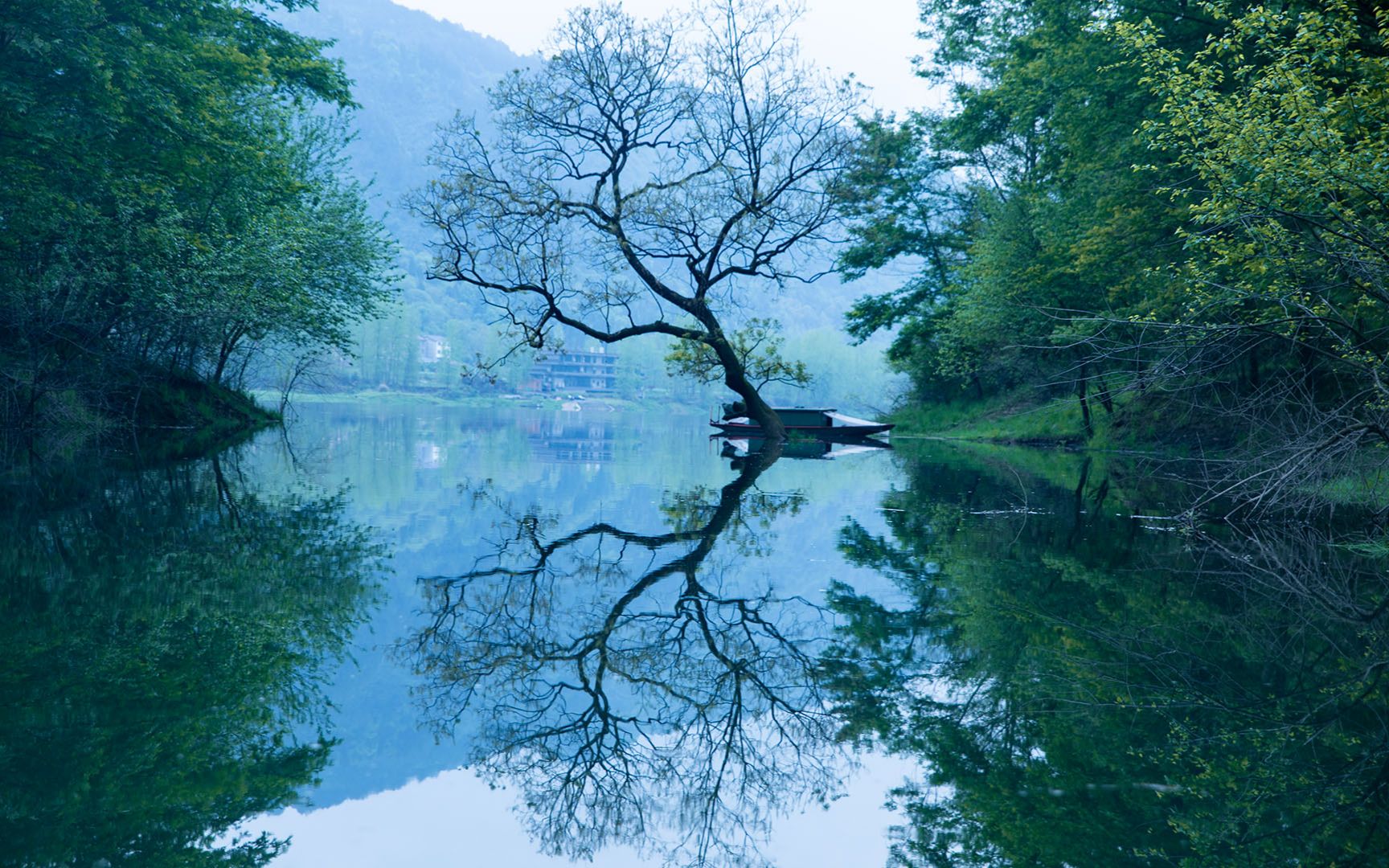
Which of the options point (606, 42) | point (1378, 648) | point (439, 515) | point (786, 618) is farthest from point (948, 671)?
point (606, 42)

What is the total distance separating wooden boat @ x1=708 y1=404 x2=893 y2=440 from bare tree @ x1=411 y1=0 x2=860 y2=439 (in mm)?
5335

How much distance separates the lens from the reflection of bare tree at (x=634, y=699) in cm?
288

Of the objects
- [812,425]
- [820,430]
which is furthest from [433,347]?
[820,430]

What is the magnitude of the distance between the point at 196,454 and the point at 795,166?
49.9 ft

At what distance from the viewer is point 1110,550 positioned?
726 centimetres

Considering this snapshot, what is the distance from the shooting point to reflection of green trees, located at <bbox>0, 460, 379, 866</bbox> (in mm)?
2537

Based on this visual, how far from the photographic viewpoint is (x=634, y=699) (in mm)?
3727

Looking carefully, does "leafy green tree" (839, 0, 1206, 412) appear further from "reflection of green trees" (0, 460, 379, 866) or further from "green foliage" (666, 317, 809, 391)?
"reflection of green trees" (0, 460, 379, 866)

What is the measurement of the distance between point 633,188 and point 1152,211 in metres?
11.9

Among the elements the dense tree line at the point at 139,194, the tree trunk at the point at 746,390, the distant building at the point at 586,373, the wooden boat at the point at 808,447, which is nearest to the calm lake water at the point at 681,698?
the dense tree line at the point at 139,194

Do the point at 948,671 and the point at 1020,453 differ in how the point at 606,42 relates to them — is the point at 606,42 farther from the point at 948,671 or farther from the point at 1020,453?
the point at 948,671

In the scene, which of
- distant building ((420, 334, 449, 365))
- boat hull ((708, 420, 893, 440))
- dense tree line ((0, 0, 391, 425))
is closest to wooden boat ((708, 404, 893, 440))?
boat hull ((708, 420, 893, 440))

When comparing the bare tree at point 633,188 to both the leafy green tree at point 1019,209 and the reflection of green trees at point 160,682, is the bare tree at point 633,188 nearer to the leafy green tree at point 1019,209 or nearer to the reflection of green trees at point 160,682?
the leafy green tree at point 1019,209

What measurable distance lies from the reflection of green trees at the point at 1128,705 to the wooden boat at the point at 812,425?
21732 millimetres
